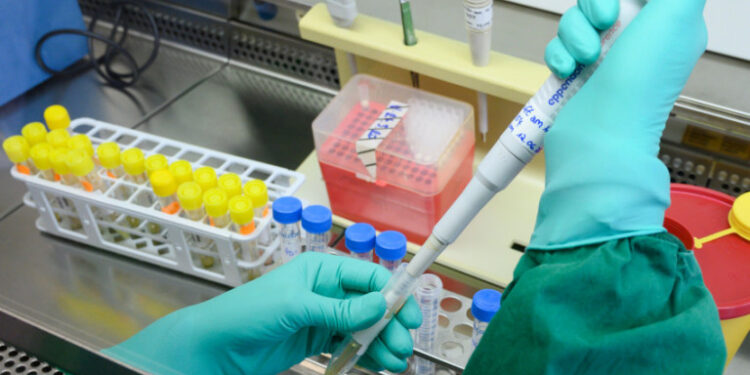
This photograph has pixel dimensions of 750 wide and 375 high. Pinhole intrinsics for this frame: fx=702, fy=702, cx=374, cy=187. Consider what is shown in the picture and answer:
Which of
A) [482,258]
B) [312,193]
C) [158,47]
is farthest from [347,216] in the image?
[158,47]

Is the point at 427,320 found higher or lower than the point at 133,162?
lower

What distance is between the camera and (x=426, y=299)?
121cm

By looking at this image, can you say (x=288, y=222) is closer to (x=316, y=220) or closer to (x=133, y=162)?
(x=316, y=220)

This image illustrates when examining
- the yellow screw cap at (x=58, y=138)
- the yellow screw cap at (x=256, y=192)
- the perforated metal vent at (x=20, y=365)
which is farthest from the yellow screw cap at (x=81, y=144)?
the perforated metal vent at (x=20, y=365)

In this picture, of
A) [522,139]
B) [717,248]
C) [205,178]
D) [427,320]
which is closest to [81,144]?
[205,178]

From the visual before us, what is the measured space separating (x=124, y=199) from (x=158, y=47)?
2.17ft

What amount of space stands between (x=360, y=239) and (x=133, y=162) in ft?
1.68

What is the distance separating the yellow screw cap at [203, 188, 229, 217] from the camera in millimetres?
1267

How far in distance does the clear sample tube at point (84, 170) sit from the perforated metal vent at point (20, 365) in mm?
406

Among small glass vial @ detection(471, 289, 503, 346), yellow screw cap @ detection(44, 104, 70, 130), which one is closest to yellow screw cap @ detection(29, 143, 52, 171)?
yellow screw cap @ detection(44, 104, 70, 130)

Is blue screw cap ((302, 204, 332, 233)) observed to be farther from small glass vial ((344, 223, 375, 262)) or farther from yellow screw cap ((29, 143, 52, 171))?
yellow screw cap ((29, 143, 52, 171))

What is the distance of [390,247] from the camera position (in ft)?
3.91

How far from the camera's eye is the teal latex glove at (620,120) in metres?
0.77

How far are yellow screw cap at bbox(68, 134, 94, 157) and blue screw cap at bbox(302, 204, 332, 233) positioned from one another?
0.52 metres
